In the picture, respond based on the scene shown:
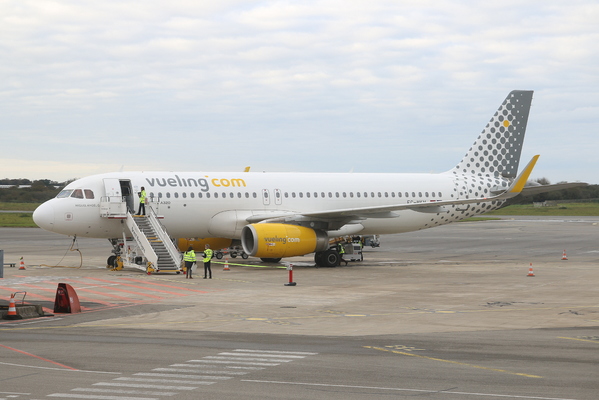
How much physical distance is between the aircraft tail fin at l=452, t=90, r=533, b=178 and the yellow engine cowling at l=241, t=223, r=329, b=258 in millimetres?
12457

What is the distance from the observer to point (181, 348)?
15.5 metres

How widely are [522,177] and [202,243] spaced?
640 inches

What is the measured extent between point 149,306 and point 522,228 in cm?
5849

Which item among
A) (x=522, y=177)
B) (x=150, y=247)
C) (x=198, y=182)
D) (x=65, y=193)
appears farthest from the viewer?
(x=198, y=182)

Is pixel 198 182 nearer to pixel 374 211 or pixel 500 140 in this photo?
pixel 374 211

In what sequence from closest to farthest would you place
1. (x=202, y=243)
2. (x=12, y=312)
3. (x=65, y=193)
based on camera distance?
(x=12, y=312) < (x=65, y=193) < (x=202, y=243)

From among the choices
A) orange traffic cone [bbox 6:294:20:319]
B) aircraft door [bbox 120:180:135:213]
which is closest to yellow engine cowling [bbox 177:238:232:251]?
aircraft door [bbox 120:180:135:213]

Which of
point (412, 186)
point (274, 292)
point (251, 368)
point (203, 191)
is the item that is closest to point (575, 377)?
point (251, 368)

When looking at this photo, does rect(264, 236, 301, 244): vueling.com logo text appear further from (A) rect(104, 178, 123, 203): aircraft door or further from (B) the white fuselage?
(A) rect(104, 178, 123, 203): aircraft door

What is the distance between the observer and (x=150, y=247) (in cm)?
3334

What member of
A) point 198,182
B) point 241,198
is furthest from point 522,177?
point 198,182

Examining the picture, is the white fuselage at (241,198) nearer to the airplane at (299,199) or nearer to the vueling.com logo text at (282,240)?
the airplane at (299,199)

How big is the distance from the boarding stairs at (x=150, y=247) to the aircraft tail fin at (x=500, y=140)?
59.5ft

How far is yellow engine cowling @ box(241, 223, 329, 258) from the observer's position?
3408 centimetres
